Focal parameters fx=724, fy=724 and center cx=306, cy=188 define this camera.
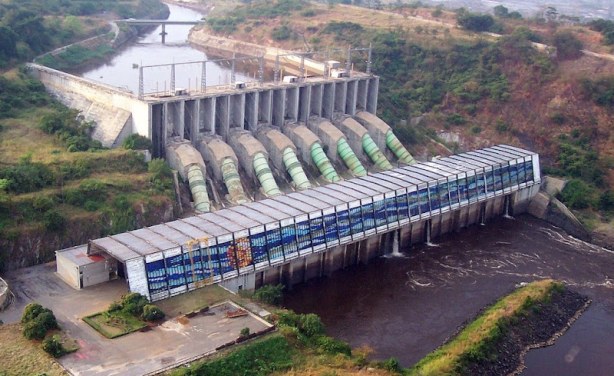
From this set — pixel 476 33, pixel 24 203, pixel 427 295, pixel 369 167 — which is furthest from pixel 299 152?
pixel 476 33

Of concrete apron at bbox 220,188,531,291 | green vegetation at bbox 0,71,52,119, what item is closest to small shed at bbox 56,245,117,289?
concrete apron at bbox 220,188,531,291

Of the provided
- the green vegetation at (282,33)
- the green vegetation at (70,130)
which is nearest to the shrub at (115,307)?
the green vegetation at (70,130)

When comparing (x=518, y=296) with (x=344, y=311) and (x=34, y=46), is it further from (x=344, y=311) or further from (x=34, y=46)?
(x=34, y=46)

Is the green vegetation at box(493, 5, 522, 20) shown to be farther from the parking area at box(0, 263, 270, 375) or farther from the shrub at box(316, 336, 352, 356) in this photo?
the parking area at box(0, 263, 270, 375)

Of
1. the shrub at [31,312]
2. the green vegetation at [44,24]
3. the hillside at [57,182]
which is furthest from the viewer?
the green vegetation at [44,24]

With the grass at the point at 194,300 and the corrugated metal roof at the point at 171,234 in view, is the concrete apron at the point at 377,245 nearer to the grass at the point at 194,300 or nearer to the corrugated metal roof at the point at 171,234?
the grass at the point at 194,300

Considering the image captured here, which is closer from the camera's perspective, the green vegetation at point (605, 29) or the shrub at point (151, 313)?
the shrub at point (151, 313)
